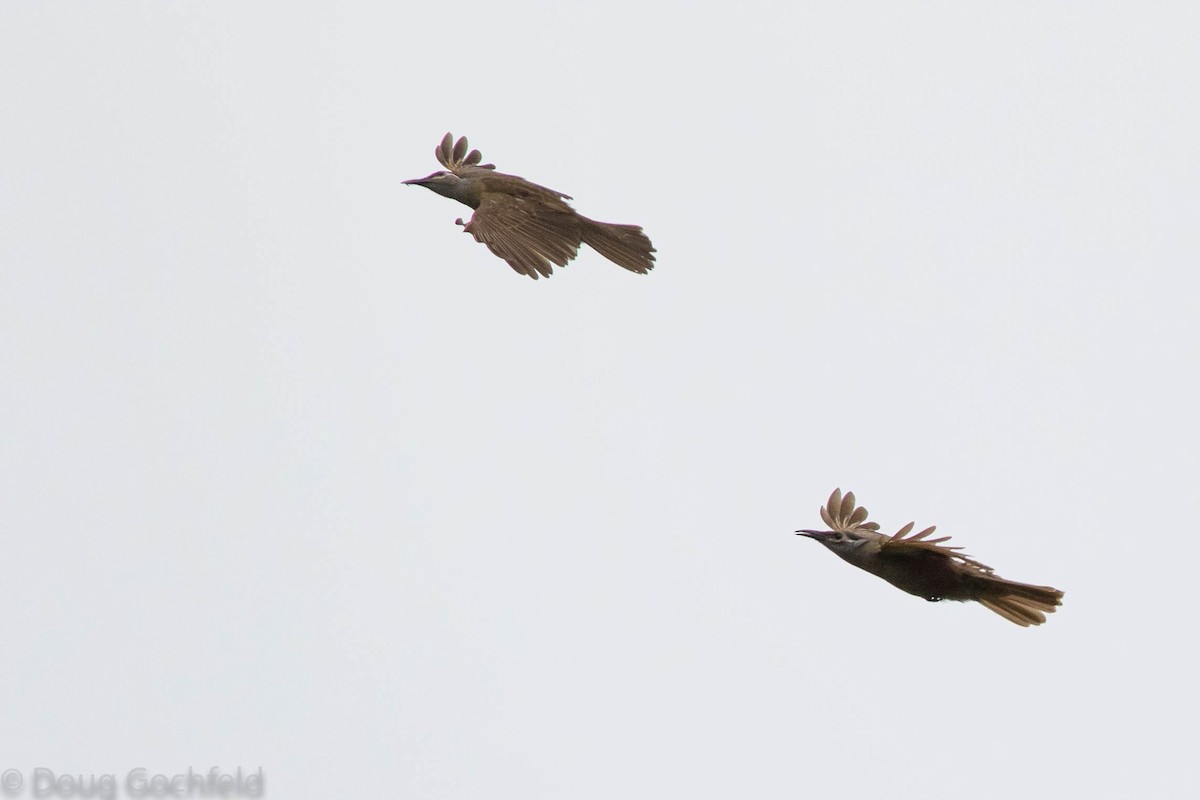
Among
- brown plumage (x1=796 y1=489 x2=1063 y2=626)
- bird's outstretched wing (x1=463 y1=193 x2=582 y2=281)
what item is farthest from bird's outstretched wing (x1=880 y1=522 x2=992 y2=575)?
bird's outstretched wing (x1=463 y1=193 x2=582 y2=281)

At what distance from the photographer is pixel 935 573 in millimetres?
14039

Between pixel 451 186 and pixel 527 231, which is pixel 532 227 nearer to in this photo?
pixel 527 231

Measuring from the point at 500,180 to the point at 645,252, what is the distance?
153 cm

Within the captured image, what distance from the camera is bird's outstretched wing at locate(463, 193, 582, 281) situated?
662 inches

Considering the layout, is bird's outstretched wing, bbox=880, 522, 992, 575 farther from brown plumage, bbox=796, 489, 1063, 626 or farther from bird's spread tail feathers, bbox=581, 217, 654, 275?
bird's spread tail feathers, bbox=581, 217, 654, 275

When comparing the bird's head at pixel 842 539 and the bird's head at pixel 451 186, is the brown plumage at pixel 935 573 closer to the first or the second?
the bird's head at pixel 842 539

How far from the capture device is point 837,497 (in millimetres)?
15812

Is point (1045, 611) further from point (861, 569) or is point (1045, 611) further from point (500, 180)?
point (500, 180)

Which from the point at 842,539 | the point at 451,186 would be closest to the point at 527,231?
the point at 451,186

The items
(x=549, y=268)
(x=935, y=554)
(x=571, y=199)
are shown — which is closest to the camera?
(x=935, y=554)

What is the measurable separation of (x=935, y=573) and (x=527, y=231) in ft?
16.6

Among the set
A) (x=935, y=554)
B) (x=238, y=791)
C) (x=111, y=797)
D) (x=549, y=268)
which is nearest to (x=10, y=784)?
(x=111, y=797)

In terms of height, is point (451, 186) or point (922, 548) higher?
point (451, 186)

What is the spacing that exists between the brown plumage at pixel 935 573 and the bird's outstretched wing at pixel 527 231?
3.67 metres
